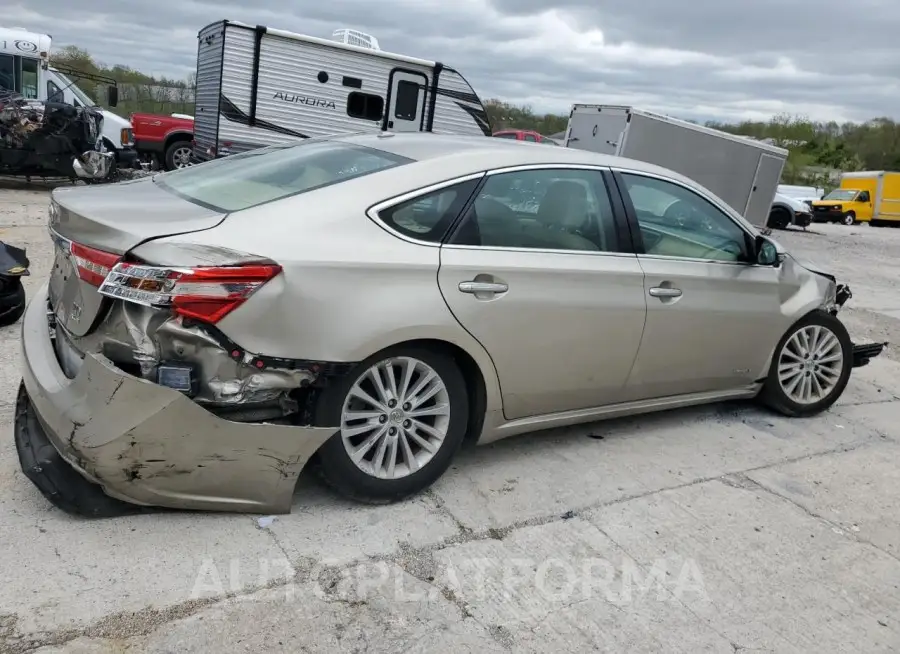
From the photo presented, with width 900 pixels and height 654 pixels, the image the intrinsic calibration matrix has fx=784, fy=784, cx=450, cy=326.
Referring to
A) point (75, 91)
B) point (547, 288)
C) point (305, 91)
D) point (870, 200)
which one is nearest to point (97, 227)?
point (547, 288)

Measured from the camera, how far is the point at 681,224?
14.6ft

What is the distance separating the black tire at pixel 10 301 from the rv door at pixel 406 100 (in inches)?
344

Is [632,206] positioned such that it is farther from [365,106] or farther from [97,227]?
[365,106]

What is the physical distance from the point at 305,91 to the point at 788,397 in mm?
9996

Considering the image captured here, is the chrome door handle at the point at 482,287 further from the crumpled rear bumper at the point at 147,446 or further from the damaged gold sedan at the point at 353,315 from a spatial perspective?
the crumpled rear bumper at the point at 147,446

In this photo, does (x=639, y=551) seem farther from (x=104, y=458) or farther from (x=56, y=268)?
(x=56, y=268)

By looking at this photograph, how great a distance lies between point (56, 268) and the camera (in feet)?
11.0

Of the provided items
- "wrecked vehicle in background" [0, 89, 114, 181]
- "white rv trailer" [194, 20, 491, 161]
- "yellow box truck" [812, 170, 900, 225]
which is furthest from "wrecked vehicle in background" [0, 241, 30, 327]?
"yellow box truck" [812, 170, 900, 225]

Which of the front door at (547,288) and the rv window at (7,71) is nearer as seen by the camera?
the front door at (547,288)

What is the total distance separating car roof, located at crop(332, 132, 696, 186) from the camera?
144 inches

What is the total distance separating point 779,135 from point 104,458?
64.4 m

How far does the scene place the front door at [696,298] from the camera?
412 cm

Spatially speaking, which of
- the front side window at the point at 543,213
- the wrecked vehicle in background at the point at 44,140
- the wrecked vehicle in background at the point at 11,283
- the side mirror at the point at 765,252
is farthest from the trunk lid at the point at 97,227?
the wrecked vehicle in background at the point at 44,140

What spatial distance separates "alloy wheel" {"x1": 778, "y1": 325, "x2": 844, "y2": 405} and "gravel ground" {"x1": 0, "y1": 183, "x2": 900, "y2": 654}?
801 millimetres
